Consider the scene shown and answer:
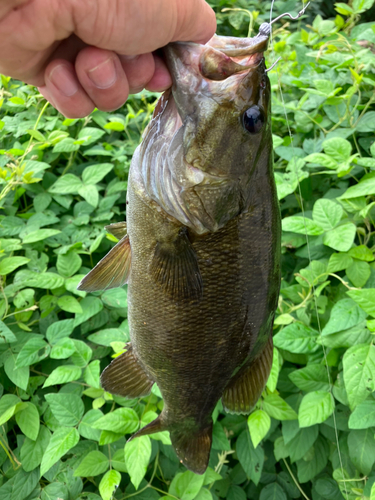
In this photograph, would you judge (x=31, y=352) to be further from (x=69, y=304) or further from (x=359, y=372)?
(x=359, y=372)

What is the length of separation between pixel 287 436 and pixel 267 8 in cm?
378

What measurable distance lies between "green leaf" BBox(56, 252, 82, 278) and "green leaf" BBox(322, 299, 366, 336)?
3.65 feet

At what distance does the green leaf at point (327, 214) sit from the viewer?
70.1 inches

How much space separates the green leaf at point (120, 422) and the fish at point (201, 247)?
8.6 inches

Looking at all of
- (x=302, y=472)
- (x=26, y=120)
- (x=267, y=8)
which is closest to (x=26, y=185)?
(x=26, y=120)

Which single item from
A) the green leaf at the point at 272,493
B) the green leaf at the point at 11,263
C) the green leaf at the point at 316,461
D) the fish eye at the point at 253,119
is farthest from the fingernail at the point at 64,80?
the green leaf at the point at 272,493

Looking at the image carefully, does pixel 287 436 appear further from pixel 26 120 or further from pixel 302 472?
pixel 26 120

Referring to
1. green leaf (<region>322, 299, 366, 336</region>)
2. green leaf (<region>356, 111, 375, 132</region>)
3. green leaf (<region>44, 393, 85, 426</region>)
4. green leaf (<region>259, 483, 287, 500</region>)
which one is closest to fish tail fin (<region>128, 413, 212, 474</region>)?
green leaf (<region>44, 393, 85, 426</region>)

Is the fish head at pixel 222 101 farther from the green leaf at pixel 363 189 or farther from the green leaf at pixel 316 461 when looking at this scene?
the green leaf at pixel 316 461

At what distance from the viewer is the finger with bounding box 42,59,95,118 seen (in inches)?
34.7

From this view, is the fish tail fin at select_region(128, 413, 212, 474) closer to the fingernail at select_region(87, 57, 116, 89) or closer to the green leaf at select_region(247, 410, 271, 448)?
the green leaf at select_region(247, 410, 271, 448)

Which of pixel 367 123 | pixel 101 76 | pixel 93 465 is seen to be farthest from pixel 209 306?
pixel 367 123

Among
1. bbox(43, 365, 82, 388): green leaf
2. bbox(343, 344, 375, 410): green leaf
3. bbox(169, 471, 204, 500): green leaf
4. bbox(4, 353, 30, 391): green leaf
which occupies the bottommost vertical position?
bbox(169, 471, 204, 500): green leaf

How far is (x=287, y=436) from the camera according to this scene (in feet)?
5.70
